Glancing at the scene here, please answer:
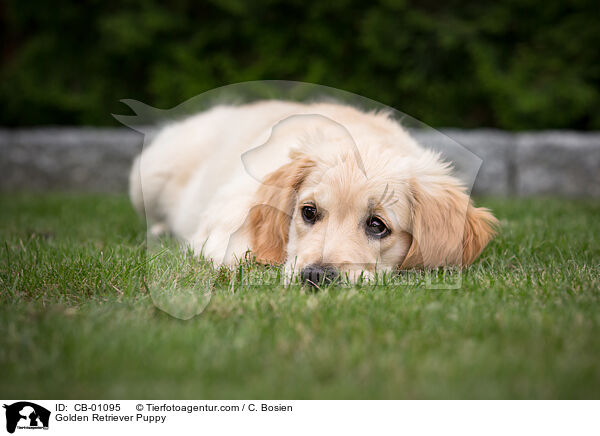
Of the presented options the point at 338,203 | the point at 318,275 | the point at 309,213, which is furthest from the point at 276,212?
the point at 318,275

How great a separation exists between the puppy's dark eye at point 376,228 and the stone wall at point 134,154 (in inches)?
169

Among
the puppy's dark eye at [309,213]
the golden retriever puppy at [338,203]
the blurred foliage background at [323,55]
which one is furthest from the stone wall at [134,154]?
the puppy's dark eye at [309,213]

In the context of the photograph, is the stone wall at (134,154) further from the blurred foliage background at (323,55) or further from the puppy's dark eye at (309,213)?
the puppy's dark eye at (309,213)

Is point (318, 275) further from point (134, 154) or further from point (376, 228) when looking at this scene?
point (134, 154)

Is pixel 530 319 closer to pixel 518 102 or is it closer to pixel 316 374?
pixel 316 374

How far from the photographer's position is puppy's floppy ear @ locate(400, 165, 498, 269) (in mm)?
3180

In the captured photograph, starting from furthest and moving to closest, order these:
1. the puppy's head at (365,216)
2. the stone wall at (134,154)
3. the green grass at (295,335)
→ the stone wall at (134,154) < the puppy's head at (365,216) < the green grass at (295,335)

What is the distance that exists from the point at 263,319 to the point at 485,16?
621cm

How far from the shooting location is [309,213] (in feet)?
10.4

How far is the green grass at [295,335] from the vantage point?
180 cm
